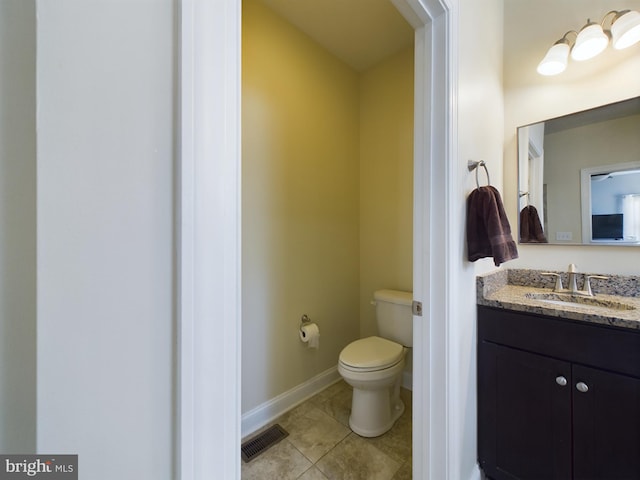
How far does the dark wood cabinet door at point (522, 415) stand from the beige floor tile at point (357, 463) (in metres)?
0.46

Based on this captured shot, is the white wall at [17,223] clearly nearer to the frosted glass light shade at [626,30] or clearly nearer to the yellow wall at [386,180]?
the yellow wall at [386,180]

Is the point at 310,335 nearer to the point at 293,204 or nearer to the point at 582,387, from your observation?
the point at 293,204

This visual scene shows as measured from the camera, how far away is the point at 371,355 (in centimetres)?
158

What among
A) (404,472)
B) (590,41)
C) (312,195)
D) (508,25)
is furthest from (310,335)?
(508,25)

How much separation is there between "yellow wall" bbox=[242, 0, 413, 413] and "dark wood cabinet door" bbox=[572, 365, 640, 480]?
1.07 m

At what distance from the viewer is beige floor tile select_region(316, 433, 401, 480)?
1.29 m

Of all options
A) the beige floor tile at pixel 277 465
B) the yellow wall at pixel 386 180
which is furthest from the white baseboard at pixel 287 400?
the yellow wall at pixel 386 180

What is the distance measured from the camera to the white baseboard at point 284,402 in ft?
5.16

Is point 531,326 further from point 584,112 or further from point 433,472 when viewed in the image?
point 584,112

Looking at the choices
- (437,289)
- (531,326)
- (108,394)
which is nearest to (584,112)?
(531,326)

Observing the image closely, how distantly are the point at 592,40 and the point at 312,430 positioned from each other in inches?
101

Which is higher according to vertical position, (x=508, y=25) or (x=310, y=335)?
(x=508, y=25)

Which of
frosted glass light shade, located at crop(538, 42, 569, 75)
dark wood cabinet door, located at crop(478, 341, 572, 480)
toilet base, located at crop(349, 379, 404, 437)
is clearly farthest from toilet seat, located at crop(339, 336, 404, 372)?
frosted glass light shade, located at crop(538, 42, 569, 75)

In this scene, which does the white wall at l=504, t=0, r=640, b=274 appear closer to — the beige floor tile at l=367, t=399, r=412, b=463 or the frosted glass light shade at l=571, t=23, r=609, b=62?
the frosted glass light shade at l=571, t=23, r=609, b=62
